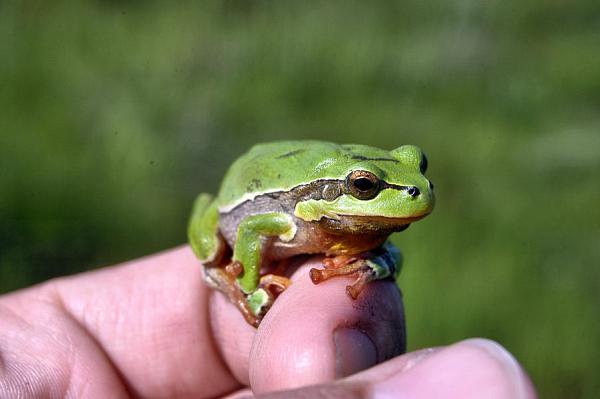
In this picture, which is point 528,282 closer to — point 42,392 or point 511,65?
point 511,65

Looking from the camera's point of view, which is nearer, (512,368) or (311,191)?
(512,368)

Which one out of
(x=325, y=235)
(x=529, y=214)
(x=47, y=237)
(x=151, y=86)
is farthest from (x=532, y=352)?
(x=151, y=86)

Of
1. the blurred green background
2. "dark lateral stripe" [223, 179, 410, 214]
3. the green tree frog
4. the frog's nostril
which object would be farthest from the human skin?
the blurred green background

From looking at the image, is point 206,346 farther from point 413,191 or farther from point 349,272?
point 413,191

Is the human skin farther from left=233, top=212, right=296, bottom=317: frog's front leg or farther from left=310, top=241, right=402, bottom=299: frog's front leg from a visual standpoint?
left=233, top=212, right=296, bottom=317: frog's front leg

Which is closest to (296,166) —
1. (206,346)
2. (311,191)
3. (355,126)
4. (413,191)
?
(311,191)

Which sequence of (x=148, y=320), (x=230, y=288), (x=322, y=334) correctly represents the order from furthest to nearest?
1. (x=148, y=320)
2. (x=230, y=288)
3. (x=322, y=334)
